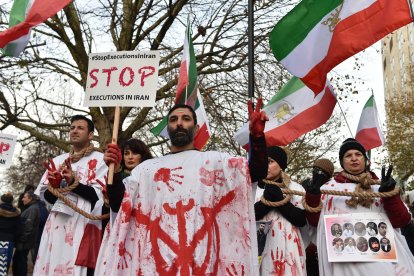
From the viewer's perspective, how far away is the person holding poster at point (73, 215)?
194 inches

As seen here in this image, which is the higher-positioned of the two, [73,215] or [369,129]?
[369,129]

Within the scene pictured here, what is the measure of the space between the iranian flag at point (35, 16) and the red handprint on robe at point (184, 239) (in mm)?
2925

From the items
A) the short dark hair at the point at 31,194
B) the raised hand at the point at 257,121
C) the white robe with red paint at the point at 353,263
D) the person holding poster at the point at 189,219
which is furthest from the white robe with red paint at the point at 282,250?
the short dark hair at the point at 31,194

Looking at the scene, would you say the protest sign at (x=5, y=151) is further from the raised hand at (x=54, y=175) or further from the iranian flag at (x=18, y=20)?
the raised hand at (x=54, y=175)

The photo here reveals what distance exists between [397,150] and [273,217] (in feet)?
84.6

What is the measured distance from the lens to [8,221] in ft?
30.6

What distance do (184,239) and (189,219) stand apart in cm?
14

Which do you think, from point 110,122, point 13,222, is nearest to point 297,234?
point 13,222

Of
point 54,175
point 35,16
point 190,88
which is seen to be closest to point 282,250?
point 54,175

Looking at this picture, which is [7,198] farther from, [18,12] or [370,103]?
[370,103]

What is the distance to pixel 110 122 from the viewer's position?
503 inches

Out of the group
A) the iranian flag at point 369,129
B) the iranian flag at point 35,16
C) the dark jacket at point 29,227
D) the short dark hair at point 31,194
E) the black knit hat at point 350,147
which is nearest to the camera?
the black knit hat at point 350,147

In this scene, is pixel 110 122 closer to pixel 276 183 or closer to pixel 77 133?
pixel 77 133

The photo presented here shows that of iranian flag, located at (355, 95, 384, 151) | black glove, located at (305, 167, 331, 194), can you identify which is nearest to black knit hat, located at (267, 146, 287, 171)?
black glove, located at (305, 167, 331, 194)
